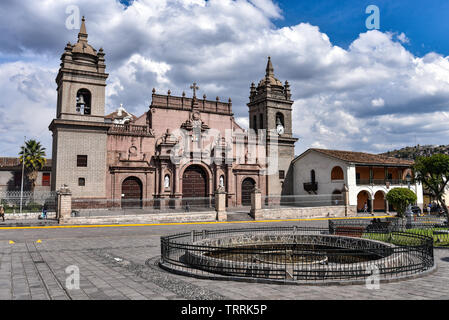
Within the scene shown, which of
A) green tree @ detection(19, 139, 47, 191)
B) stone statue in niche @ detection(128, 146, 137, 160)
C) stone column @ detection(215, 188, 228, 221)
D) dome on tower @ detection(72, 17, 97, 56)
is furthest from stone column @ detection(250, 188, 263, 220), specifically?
green tree @ detection(19, 139, 47, 191)

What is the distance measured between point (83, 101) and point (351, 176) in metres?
26.3

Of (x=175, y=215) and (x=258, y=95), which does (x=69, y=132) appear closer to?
(x=175, y=215)

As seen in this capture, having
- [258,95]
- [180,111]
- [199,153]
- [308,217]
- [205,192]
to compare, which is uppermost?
[258,95]

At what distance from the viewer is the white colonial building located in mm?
33312

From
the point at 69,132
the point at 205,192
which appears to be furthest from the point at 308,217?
the point at 69,132

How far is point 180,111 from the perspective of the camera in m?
33.0

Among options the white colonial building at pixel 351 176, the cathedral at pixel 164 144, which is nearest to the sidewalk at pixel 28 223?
the cathedral at pixel 164 144

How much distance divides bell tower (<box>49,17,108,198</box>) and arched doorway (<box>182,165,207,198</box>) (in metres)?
7.60

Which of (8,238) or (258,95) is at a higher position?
(258,95)

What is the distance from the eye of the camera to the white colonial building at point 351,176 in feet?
109

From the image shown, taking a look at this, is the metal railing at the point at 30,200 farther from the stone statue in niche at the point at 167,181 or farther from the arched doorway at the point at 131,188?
the stone statue in niche at the point at 167,181

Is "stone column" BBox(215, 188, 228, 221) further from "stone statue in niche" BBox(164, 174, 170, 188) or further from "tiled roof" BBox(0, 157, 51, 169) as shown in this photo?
"tiled roof" BBox(0, 157, 51, 169)

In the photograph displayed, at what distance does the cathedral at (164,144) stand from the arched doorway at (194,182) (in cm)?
10

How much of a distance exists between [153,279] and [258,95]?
109 ft
